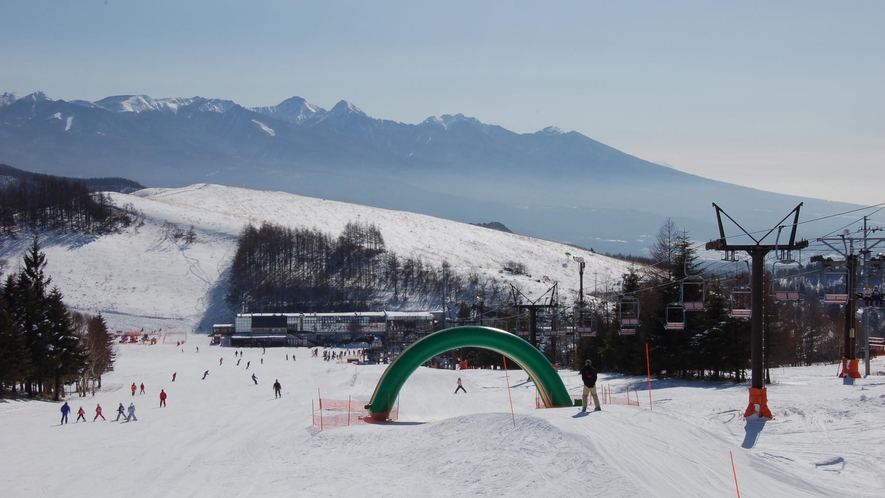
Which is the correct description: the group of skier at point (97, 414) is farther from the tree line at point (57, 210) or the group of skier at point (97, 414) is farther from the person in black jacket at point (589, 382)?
the tree line at point (57, 210)

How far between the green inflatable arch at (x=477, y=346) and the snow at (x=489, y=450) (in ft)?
3.96

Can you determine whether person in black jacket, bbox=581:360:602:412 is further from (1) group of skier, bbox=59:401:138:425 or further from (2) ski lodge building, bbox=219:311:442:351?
(2) ski lodge building, bbox=219:311:442:351

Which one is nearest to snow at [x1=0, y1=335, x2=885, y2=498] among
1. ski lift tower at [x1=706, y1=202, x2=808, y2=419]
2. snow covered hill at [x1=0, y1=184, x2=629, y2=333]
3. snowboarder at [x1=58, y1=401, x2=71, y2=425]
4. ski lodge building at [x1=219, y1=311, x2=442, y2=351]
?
snowboarder at [x1=58, y1=401, x2=71, y2=425]

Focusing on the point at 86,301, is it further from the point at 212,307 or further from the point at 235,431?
the point at 235,431

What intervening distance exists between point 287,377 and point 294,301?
8816 centimetres

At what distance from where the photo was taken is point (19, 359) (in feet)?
125

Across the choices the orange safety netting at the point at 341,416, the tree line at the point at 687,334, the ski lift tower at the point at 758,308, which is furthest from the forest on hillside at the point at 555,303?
the orange safety netting at the point at 341,416

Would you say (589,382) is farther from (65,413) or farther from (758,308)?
(65,413)

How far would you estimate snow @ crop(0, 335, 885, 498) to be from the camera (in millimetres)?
17438

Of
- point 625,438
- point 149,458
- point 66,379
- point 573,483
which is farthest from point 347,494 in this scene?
point 66,379

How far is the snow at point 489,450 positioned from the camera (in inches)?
687

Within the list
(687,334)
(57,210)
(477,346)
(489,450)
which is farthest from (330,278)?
(489,450)

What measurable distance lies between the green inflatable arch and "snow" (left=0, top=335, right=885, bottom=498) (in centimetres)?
121

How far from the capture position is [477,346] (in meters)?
29.4
